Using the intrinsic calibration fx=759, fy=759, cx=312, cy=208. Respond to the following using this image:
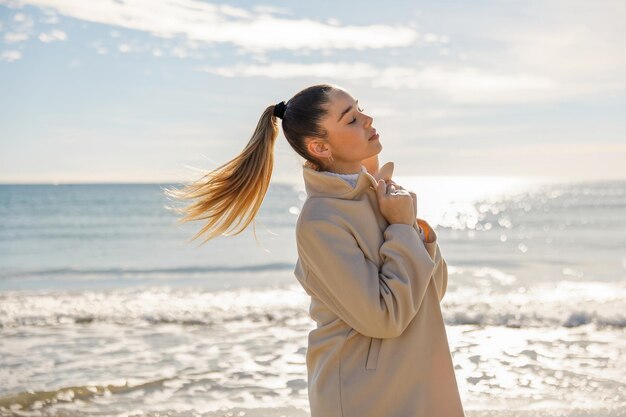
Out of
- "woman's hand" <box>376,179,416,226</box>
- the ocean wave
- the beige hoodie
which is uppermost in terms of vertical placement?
"woman's hand" <box>376,179,416,226</box>

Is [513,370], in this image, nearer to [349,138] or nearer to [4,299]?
A: [349,138]

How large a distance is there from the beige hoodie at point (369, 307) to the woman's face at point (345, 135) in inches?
3.6

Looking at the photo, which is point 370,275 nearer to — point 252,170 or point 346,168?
point 346,168

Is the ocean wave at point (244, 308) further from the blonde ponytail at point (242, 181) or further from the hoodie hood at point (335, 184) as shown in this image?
the hoodie hood at point (335, 184)

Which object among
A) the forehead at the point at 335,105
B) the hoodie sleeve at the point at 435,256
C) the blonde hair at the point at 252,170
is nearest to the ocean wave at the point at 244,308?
the blonde hair at the point at 252,170

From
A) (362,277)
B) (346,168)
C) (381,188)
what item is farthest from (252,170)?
(362,277)

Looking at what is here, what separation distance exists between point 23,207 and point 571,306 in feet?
140

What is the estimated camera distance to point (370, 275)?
7.34ft

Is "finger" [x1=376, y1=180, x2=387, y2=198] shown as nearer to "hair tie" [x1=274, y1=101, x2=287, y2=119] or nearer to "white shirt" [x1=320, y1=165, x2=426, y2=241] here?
"white shirt" [x1=320, y1=165, x2=426, y2=241]

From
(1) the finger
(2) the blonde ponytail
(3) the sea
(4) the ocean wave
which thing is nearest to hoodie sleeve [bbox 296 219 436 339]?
(1) the finger

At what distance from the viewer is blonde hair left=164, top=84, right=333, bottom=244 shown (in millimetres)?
2490

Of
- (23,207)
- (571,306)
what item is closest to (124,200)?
(23,207)

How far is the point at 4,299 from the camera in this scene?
45.2ft

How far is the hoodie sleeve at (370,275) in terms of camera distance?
2.21m
